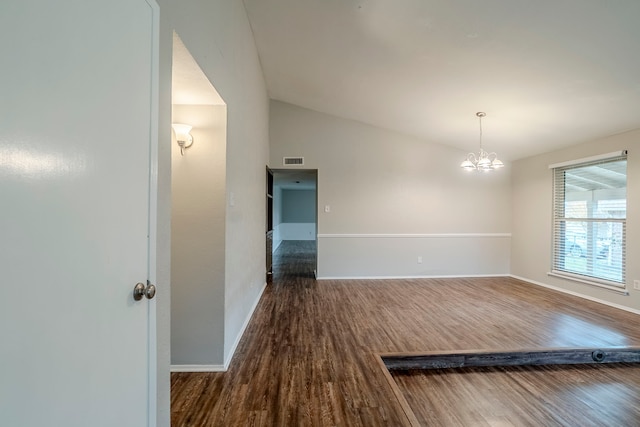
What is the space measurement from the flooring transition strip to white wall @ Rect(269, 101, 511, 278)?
8.79 ft

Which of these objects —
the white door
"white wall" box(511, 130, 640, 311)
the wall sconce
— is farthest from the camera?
"white wall" box(511, 130, 640, 311)

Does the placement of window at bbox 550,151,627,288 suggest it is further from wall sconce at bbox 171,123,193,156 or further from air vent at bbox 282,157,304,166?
wall sconce at bbox 171,123,193,156

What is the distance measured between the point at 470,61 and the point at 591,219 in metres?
3.18

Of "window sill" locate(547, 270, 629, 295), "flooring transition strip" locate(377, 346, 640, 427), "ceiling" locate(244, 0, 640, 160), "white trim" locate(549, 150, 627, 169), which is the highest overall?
"ceiling" locate(244, 0, 640, 160)

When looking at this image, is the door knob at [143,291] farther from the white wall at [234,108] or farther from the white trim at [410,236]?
the white trim at [410,236]

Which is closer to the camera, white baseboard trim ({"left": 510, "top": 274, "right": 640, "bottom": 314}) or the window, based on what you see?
white baseboard trim ({"left": 510, "top": 274, "right": 640, "bottom": 314})

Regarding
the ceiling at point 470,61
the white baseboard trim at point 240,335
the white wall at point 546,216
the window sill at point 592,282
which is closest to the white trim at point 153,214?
the white baseboard trim at point 240,335

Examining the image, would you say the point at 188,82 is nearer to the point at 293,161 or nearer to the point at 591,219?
the point at 293,161

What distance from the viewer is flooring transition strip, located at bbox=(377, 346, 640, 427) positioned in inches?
92.7

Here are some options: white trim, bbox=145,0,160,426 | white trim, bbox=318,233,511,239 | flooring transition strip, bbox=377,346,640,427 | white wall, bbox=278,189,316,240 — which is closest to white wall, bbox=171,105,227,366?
white trim, bbox=145,0,160,426

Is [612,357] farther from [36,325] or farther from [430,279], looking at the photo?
[36,325]

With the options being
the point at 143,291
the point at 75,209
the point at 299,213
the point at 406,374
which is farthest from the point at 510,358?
the point at 299,213

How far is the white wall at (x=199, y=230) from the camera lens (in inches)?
81.1

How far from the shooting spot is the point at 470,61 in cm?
274
